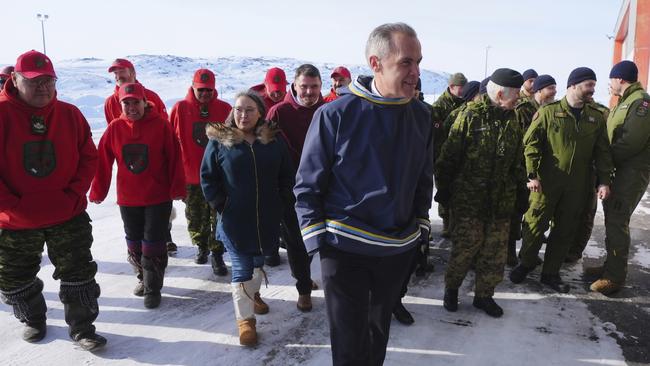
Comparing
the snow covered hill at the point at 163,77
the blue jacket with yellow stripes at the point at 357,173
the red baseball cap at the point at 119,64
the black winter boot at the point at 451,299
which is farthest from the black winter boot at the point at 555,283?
the snow covered hill at the point at 163,77

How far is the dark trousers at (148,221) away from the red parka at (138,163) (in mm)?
77

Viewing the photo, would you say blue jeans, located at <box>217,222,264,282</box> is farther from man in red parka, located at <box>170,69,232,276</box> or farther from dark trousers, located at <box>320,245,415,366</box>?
man in red parka, located at <box>170,69,232,276</box>

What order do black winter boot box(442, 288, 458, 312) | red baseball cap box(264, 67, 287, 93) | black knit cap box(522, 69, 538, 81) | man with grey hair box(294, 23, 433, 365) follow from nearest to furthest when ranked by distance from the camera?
1. man with grey hair box(294, 23, 433, 365)
2. black winter boot box(442, 288, 458, 312)
3. red baseball cap box(264, 67, 287, 93)
4. black knit cap box(522, 69, 538, 81)

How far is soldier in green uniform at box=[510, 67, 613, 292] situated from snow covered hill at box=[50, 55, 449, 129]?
20.1m

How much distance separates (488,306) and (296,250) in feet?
5.78

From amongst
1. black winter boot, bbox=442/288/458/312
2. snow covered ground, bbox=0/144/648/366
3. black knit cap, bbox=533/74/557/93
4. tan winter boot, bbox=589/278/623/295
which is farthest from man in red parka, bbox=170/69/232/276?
black knit cap, bbox=533/74/557/93

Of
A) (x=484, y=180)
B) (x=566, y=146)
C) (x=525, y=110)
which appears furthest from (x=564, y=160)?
(x=525, y=110)

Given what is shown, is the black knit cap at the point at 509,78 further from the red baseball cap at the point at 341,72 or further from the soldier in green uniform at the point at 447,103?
the red baseball cap at the point at 341,72

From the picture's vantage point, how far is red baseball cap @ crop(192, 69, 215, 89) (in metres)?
4.68

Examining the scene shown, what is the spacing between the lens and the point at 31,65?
115 inches

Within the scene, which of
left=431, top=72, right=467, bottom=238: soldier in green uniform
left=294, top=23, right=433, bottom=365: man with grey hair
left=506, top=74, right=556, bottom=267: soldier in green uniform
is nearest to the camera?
left=294, top=23, right=433, bottom=365: man with grey hair

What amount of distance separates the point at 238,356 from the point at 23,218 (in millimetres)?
1797

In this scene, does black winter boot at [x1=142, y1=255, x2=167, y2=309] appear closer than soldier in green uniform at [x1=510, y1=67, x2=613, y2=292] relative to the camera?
Yes

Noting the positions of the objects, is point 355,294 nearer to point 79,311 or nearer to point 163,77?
point 79,311
